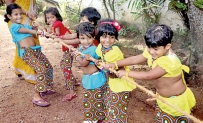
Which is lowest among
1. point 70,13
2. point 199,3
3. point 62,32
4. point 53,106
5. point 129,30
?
point 53,106

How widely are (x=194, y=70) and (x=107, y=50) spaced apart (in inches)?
79.4

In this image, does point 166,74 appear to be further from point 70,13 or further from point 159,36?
point 70,13

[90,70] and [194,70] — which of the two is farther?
[194,70]

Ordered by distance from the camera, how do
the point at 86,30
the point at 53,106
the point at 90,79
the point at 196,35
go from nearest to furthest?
the point at 86,30
the point at 90,79
the point at 53,106
the point at 196,35

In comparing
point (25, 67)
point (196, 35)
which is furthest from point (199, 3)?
point (25, 67)

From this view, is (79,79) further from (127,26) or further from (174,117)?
(127,26)

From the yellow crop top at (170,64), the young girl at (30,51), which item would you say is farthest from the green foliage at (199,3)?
the young girl at (30,51)

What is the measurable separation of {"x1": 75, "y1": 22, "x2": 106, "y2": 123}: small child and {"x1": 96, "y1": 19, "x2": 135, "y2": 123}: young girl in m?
0.18

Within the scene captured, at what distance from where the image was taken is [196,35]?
3.96m

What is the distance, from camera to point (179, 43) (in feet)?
19.3

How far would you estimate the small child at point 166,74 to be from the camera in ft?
6.81

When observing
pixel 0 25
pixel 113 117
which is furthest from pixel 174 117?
pixel 0 25

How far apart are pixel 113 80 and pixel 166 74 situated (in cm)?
69

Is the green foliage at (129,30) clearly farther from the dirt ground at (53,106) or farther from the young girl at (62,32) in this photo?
the young girl at (62,32)
